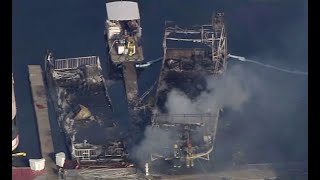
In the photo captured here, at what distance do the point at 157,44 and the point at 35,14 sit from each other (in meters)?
21.6

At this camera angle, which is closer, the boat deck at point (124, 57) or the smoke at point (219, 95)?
the smoke at point (219, 95)

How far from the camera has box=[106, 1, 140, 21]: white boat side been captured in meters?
98.6

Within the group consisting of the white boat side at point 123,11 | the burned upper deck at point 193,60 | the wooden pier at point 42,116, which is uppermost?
the white boat side at point 123,11

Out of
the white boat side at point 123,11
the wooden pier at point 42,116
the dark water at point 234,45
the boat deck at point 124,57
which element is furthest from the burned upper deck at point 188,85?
the wooden pier at point 42,116

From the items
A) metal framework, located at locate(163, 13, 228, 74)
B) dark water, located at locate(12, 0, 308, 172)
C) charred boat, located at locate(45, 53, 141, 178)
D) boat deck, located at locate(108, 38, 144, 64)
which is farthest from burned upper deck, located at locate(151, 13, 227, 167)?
charred boat, located at locate(45, 53, 141, 178)

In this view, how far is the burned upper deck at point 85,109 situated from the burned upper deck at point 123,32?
3.69 meters

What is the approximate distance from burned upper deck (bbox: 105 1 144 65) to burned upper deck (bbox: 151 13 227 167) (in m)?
4.79

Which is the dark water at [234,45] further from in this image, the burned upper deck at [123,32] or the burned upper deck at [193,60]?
the burned upper deck at [193,60]

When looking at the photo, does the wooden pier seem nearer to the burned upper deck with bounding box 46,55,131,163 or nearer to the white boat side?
the burned upper deck with bounding box 46,55,131,163

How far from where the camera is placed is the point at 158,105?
85.9m

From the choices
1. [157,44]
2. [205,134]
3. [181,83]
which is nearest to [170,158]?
[205,134]

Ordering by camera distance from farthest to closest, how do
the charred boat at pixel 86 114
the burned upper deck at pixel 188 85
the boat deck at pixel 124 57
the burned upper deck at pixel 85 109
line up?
the boat deck at pixel 124 57 < the burned upper deck at pixel 188 85 < the burned upper deck at pixel 85 109 < the charred boat at pixel 86 114

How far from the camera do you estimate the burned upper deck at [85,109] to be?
258 feet

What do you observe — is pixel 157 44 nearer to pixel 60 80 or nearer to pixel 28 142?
pixel 60 80
